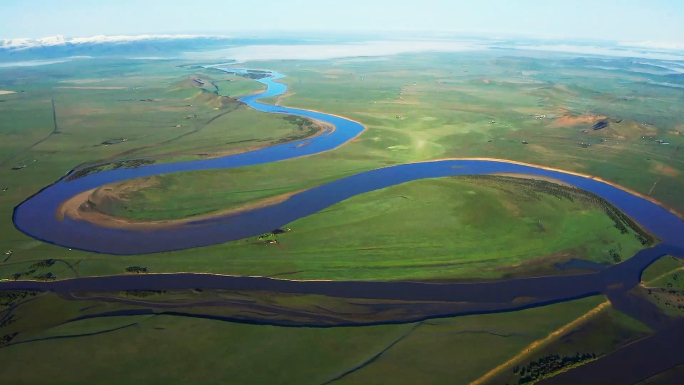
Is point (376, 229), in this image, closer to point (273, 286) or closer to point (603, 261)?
point (273, 286)

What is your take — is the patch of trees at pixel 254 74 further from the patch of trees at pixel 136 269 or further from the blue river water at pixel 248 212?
the patch of trees at pixel 136 269

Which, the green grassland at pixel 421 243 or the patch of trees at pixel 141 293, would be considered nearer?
the patch of trees at pixel 141 293

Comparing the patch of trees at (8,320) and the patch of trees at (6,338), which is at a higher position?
the patch of trees at (8,320)

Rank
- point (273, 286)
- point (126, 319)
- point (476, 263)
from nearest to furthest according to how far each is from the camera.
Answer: point (126, 319) < point (273, 286) < point (476, 263)

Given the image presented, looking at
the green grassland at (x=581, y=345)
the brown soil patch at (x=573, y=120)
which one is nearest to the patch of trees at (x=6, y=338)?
the green grassland at (x=581, y=345)

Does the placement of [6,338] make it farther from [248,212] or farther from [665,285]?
[665,285]

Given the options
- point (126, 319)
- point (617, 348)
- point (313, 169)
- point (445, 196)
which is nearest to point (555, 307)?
point (617, 348)
